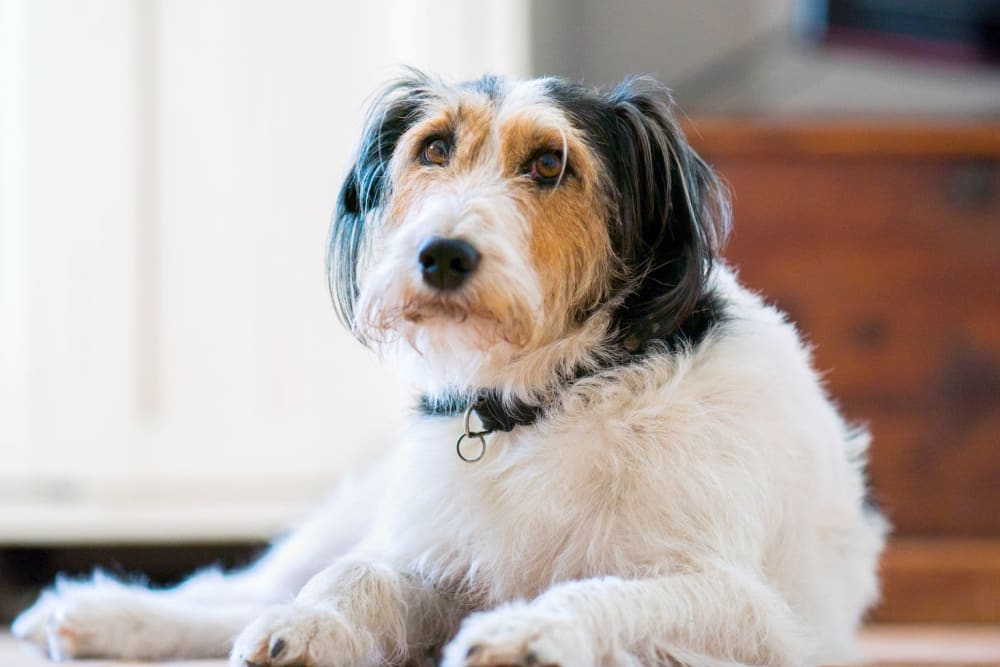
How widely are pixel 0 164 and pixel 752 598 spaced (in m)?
2.43

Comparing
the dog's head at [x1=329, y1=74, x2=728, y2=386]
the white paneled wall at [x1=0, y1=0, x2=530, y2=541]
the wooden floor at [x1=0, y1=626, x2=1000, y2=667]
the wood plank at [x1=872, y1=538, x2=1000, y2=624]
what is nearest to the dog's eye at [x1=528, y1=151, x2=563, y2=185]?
the dog's head at [x1=329, y1=74, x2=728, y2=386]

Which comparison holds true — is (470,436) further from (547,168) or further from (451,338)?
(547,168)

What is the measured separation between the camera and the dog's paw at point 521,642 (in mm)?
1217

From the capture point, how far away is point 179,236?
3154 mm

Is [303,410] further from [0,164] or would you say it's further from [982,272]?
[982,272]

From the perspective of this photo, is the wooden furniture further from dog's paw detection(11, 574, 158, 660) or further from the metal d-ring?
dog's paw detection(11, 574, 158, 660)

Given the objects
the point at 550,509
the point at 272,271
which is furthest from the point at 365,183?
the point at 272,271

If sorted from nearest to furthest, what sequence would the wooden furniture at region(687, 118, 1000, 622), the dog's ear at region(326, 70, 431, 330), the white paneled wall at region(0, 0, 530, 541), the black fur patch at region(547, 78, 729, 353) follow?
1. the black fur patch at region(547, 78, 729, 353)
2. the dog's ear at region(326, 70, 431, 330)
3. the white paneled wall at region(0, 0, 530, 541)
4. the wooden furniture at region(687, 118, 1000, 622)

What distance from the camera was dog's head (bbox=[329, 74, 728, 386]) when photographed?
1.50 metres

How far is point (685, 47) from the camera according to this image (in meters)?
4.02

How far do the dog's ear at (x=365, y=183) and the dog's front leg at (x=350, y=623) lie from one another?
38 cm

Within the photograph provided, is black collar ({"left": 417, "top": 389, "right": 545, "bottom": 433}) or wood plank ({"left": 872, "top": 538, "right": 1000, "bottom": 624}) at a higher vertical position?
black collar ({"left": 417, "top": 389, "right": 545, "bottom": 433})

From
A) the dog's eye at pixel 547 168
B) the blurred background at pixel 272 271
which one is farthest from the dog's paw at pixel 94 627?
the blurred background at pixel 272 271

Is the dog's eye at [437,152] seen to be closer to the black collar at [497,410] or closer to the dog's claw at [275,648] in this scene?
the black collar at [497,410]
